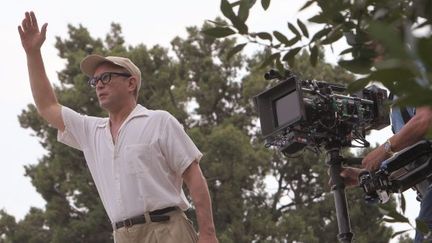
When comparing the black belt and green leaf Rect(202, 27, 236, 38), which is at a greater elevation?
the black belt

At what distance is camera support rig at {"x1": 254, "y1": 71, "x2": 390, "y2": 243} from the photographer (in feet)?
11.3

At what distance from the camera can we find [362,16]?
1.25 m

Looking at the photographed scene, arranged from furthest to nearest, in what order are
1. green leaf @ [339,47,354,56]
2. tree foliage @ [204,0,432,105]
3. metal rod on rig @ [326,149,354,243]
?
metal rod on rig @ [326,149,354,243]
green leaf @ [339,47,354,56]
tree foliage @ [204,0,432,105]

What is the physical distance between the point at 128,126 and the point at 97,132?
16 cm

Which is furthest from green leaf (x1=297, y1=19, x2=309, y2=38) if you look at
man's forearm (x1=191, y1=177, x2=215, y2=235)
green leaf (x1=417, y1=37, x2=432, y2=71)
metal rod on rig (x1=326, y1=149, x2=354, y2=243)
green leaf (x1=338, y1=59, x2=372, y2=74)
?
metal rod on rig (x1=326, y1=149, x2=354, y2=243)

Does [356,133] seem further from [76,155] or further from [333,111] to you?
[76,155]

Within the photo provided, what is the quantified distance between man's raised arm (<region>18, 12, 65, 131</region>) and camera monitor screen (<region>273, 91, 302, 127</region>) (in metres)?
0.95

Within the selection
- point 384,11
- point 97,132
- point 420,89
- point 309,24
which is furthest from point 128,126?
point 420,89

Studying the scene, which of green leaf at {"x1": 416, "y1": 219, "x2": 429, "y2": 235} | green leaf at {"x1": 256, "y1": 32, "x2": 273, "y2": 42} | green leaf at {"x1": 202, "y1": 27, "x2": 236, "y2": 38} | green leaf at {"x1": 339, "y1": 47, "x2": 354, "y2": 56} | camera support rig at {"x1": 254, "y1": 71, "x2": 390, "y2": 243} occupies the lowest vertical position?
green leaf at {"x1": 416, "y1": 219, "x2": 429, "y2": 235}

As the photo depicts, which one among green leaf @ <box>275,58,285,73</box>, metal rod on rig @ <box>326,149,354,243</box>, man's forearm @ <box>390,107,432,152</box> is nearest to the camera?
green leaf @ <box>275,58,285,73</box>

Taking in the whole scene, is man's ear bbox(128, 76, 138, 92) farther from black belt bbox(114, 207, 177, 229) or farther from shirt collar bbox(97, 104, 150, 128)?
black belt bbox(114, 207, 177, 229)

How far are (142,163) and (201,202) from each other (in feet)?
0.85

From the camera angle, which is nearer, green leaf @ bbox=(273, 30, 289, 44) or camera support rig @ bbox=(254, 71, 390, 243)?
green leaf @ bbox=(273, 30, 289, 44)

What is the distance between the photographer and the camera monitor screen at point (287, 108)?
137 inches
